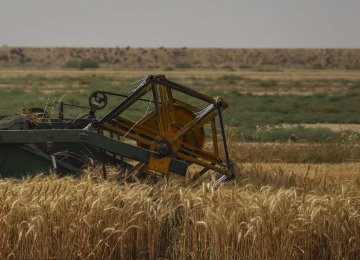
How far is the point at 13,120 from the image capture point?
12.5m

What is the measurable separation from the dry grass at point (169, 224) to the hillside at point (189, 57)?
342ft

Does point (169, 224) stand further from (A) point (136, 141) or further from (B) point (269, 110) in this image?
(B) point (269, 110)

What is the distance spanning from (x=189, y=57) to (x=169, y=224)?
120 meters

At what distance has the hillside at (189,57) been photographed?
120 meters

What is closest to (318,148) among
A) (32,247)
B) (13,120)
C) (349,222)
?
(13,120)

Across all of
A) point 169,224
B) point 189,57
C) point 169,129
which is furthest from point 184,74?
point 169,224

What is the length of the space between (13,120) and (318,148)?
8.43 metres

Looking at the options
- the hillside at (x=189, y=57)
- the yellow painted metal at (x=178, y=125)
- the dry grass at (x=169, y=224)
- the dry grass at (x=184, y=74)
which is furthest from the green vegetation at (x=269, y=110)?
the hillside at (x=189, y=57)

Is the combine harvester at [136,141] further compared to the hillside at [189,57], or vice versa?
the hillside at [189,57]

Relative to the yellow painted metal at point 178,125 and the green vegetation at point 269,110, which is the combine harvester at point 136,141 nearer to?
the yellow painted metal at point 178,125

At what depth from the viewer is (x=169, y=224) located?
31.7ft

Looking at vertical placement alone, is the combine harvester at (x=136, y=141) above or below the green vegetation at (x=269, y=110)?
above

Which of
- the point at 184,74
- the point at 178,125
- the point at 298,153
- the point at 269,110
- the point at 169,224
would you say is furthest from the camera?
the point at 184,74

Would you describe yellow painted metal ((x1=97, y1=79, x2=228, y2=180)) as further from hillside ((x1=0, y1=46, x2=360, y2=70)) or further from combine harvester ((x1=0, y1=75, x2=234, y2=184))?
hillside ((x1=0, y1=46, x2=360, y2=70))
